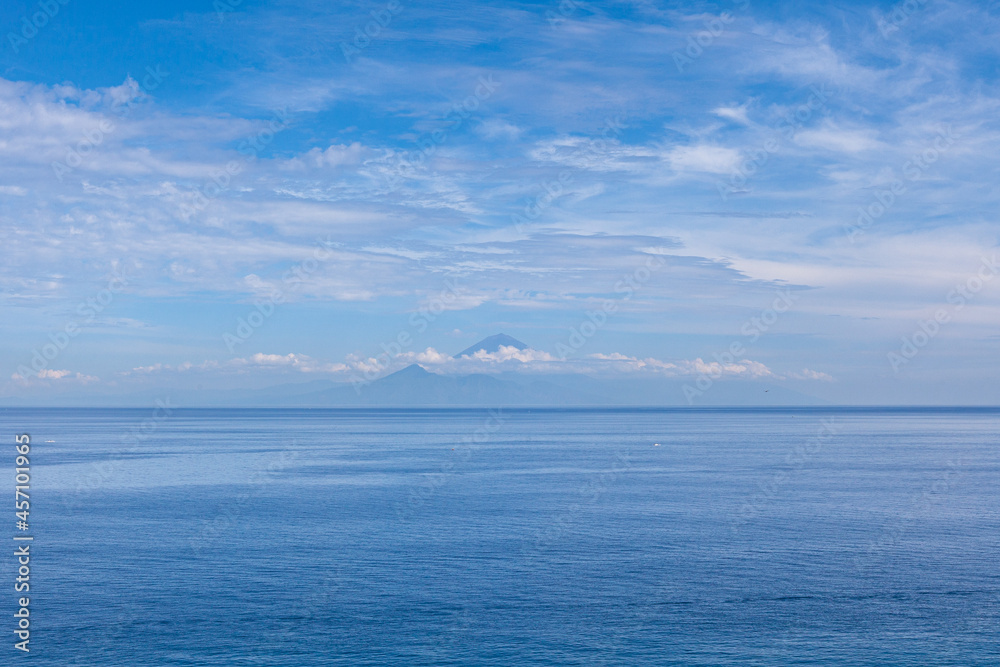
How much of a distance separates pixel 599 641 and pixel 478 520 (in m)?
37.9

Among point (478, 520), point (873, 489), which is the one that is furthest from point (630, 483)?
point (478, 520)

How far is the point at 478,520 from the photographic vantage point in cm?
8294

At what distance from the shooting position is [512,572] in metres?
60.3

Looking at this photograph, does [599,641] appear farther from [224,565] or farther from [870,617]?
[224,565]

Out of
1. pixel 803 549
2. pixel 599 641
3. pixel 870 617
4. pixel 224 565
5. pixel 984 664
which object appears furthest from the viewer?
pixel 803 549

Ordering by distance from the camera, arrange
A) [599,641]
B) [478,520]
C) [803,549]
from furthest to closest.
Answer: [478,520] → [803,549] → [599,641]

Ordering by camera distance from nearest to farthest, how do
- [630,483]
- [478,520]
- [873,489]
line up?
1. [478,520]
2. [873,489]
3. [630,483]

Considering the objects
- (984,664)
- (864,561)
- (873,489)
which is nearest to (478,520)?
(864,561)

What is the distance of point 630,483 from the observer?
115938 mm

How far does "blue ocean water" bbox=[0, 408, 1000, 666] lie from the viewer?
149 ft

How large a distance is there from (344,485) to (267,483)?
462 inches

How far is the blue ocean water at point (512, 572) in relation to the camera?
45281 mm

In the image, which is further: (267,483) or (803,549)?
(267,483)

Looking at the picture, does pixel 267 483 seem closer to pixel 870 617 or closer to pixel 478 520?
pixel 478 520
